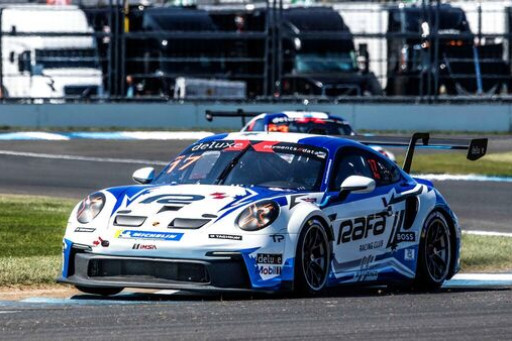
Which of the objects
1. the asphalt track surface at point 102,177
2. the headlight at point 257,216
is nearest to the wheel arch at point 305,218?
the headlight at point 257,216

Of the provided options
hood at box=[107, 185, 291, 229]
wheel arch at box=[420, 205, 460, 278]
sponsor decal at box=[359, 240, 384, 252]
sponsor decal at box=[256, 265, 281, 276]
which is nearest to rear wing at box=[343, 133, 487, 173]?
wheel arch at box=[420, 205, 460, 278]

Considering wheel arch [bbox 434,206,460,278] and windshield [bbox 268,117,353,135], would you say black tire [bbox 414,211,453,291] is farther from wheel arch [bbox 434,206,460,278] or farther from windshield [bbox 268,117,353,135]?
windshield [bbox 268,117,353,135]

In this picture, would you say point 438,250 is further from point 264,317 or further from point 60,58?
point 60,58

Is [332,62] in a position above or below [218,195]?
above

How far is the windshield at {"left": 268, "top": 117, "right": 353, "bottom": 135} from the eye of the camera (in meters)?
19.4

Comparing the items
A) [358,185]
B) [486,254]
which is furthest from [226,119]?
[358,185]

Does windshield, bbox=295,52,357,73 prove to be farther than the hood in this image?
Yes

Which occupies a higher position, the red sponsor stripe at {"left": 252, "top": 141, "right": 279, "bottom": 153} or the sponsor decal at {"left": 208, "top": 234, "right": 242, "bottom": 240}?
the red sponsor stripe at {"left": 252, "top": 141, "right": 279, "bottom": 153}

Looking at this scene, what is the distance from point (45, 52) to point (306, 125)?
1414 cm

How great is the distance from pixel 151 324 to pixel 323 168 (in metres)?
3.01

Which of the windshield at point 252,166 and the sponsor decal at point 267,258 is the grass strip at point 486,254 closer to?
the windshield at point 252,166

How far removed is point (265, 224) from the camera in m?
9.20

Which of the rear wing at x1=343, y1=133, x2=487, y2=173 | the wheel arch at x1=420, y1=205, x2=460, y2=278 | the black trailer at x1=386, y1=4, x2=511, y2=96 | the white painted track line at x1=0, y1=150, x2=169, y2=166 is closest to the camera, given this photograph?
the wheel arch at x1=420, y1=205, x2=460, y2=278

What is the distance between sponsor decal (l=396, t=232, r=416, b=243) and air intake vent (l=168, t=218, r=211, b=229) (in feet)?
6.30
